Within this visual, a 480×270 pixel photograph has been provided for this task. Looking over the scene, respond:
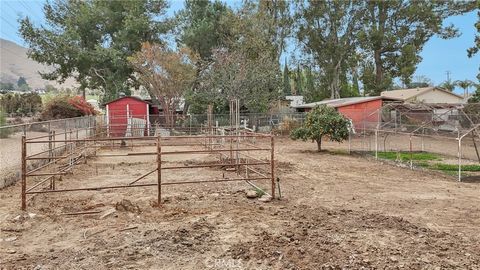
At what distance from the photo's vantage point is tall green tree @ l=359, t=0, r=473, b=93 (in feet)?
125

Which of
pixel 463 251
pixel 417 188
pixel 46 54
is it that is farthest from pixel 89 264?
pixel 46 54

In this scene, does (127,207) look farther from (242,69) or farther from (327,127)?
(242,69)

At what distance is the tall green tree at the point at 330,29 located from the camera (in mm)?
39219

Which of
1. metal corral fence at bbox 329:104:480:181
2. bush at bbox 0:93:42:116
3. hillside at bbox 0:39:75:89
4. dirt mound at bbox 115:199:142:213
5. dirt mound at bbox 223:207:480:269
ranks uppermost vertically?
hillside at bbox 0:39:75:89

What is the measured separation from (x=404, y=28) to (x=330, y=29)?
7.28 m

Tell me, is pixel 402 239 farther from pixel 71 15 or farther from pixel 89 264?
pixel 71 15

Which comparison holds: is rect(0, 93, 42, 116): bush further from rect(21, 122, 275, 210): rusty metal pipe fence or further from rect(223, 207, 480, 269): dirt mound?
rect(223, 207, 480, 269): dirt mound

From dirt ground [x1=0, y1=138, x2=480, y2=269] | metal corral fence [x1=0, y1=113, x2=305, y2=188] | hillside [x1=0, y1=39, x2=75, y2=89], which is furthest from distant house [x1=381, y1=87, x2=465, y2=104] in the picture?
hillside [x1=0, y1=39, x2=75, y2=89]

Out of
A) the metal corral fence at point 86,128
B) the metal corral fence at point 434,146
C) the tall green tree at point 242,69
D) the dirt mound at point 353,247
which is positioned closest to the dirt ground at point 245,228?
the dirt mound at point 353,247

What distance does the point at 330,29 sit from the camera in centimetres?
4062

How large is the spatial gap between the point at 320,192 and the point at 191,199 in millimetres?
3165

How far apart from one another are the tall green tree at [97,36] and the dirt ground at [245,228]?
80.9 ft

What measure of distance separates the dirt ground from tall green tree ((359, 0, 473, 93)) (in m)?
31.4

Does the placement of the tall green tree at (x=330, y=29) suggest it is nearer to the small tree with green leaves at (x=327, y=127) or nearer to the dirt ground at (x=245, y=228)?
the small tree with green leaves at (x=327, y=127)
